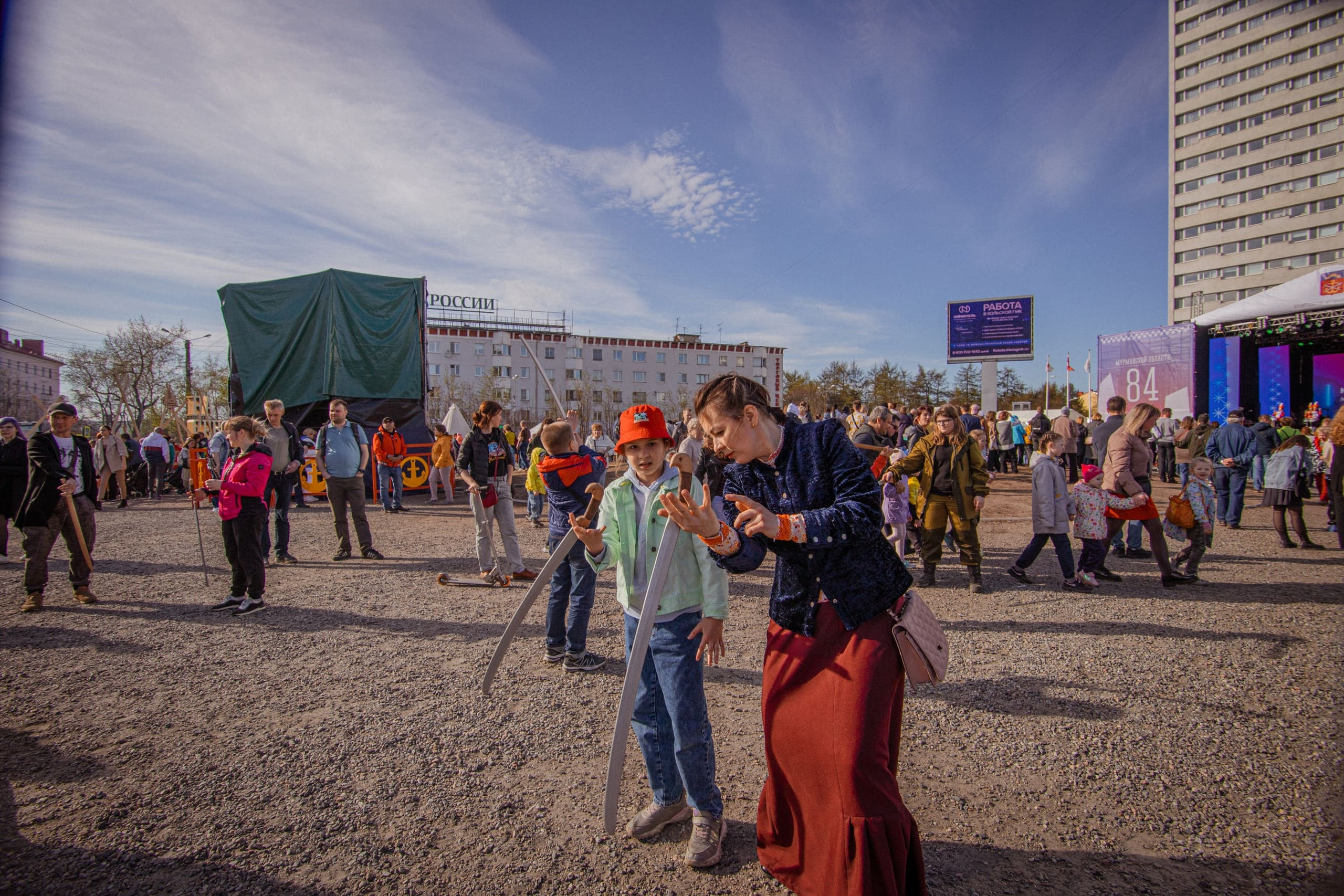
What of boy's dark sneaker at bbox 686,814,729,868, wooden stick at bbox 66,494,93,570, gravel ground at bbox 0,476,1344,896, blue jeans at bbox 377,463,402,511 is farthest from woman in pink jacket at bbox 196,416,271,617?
blue jeans at bbox 377,463,402,511

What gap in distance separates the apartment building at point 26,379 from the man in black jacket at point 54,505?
0.33m

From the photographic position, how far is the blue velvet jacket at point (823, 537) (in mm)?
2025

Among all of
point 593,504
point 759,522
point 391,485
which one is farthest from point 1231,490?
point 391,485

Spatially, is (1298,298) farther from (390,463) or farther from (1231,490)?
(390,463)

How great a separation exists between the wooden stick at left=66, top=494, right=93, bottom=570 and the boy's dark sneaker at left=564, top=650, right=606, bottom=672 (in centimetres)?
597

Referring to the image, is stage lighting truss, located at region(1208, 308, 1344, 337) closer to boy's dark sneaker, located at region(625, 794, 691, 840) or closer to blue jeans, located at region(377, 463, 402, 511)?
boy's dark sneaker, located at region(625, 794, 691, 840)

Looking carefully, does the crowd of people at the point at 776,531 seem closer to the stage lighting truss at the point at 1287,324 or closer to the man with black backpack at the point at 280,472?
the man with black backpack at the point at 280,472

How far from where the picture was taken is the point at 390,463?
13000mm

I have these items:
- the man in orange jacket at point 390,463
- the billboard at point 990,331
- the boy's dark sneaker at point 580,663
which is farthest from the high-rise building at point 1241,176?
the boy's dark sneaker at point 580,663

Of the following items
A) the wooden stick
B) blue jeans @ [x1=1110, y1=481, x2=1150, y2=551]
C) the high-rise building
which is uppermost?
the high-rise building

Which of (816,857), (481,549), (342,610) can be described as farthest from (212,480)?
(816,857)

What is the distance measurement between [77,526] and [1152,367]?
2788 cm

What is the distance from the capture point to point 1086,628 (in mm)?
5590

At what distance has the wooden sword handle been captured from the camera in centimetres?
252
